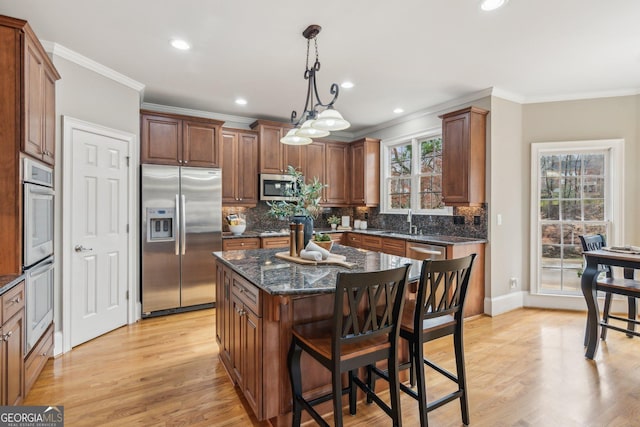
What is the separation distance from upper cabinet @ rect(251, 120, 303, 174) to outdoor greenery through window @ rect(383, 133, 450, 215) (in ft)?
5.62

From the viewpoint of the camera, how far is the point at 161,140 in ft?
13.3

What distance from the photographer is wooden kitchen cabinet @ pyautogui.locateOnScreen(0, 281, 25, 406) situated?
5.97 ft

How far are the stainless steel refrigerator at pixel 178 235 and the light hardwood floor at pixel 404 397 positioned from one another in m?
0.56

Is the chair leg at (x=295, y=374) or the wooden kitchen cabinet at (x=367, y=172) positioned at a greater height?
the wooden kitchen cabinet at (x=367, y=172)

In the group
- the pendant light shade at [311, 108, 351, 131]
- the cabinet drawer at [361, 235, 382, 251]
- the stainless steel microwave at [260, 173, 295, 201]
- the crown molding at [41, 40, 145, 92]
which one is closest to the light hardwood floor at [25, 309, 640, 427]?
the cabinet drawer at [361, 235, 382, 251]

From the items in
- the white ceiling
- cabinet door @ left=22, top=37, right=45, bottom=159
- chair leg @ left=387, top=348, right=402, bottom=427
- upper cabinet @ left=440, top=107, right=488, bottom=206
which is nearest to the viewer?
chair leg @ left=387, top=348, right=402, bottom=427

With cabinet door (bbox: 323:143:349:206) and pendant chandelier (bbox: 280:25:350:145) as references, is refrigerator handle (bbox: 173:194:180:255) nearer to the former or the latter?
pendant chandelier (bbox: 280:25:350:145)

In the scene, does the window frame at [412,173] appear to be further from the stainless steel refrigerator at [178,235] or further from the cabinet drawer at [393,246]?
the stainless steel refrigerator at [178,235]

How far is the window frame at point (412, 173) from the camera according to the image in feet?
15.6

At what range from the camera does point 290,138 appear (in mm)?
2734

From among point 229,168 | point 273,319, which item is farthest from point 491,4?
point 229,168

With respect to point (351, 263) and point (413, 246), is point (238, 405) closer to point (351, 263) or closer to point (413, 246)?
Result: point (351, 263)

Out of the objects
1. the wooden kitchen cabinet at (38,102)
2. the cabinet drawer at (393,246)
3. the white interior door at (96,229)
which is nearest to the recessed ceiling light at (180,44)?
the wooden kitchen cabinet at (38,102)

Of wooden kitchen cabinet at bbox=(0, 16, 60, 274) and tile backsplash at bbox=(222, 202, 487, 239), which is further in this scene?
tile backsplash at bbox=(222, 202, 487, 239)
